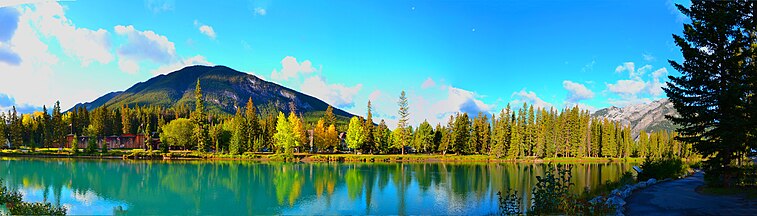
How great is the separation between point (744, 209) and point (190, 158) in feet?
224

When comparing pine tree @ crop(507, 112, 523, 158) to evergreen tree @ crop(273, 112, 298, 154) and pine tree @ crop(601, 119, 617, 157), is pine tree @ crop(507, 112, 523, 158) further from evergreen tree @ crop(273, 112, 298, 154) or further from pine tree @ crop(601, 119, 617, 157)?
evergreen tree @ crop(273, 112, 298, 154)

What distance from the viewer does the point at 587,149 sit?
91625mm

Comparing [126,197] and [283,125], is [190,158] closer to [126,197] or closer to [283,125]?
[283,125]

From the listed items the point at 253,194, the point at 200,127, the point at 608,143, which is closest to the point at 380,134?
the point at 200,127

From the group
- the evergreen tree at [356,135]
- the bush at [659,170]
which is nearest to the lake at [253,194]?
the bush at [659,170]

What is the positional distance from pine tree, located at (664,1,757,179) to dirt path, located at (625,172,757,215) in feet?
8.21

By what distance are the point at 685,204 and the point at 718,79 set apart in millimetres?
6552

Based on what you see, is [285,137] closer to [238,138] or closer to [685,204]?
[238,138]

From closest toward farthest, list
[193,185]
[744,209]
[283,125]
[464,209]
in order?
[744,209]
[464,209]
[193,185]
[283,125]

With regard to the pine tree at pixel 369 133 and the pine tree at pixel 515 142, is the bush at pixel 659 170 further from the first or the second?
the pine tree at pixel 369 133

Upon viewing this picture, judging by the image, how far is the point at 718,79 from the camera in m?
18.1

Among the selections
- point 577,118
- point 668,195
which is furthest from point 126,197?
point 577,118

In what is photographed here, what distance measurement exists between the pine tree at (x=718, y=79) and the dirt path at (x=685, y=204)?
250 cm

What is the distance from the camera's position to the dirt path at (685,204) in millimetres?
13289
